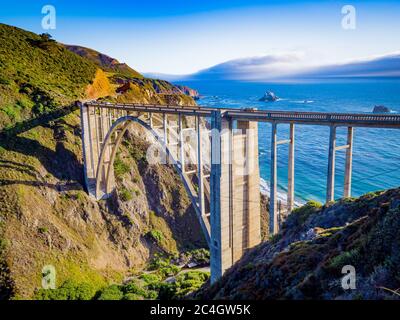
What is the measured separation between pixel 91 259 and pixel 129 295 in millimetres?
7446

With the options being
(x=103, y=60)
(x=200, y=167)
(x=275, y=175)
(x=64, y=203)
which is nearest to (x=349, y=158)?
(x=275, y=175)

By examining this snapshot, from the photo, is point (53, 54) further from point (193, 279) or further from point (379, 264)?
point (379, 264)

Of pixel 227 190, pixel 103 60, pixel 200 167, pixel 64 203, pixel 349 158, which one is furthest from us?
pixel 103 60

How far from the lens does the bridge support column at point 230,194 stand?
2030 centimetres

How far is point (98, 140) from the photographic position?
38.4m

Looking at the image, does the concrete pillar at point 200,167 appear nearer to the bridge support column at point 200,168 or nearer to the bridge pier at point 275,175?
the bridge support column at point 200,168

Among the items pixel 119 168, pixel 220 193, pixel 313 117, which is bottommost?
pixel 119 168

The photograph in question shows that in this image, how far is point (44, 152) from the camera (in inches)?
1506

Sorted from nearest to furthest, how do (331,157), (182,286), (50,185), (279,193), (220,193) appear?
(331,157)
(220,193)
(182,286)
(50,185)
(279,193)

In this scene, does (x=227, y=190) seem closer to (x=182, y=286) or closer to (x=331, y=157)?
(x=331, y=157)

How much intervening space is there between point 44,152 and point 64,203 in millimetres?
7258

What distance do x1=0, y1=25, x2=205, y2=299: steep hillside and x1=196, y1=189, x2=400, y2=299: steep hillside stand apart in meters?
19.8

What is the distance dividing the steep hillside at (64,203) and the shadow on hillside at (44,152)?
4.2 inches

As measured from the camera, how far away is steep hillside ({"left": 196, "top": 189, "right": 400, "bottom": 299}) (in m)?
9.12
